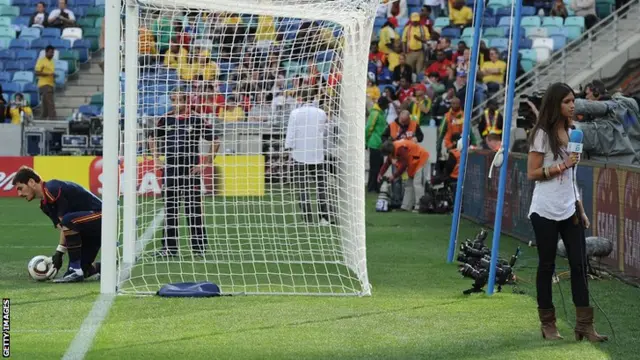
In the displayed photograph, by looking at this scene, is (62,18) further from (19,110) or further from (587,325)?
(587,325)

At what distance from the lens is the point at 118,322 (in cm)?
947

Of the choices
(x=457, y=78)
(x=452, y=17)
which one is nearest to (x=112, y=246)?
(x=457, y=78)

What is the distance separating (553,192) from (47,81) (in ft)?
72.2

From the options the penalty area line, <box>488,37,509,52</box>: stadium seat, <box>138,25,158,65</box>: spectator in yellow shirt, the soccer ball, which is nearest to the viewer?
the penalty area line

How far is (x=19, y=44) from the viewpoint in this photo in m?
31.0

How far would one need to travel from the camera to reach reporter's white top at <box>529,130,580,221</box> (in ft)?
28.7

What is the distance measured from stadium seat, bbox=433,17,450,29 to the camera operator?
15.9 meters

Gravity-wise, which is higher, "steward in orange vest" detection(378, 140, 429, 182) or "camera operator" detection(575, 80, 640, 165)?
"camera operator" detection(575, 80, 640, 165)

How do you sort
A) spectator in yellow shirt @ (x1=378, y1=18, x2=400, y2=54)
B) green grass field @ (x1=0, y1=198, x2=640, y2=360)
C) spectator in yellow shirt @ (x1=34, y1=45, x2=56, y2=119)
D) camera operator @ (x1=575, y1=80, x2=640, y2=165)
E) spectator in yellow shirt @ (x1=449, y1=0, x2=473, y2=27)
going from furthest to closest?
spectator in yellow shirt @ (x1=449, y1=0, x2=473, y2=27)
spectator in yellow shirt @ (x1=378, y1=18, x2=400, y2=54)
spectator in yellow shirt @ (x1=34, y1=45, x2=56, y2=119)
camera operator @ (x1=575, y1=80, x2=640, y2=165)
green grass field @ (x1=0, y1=198, x2=640, y2=360)

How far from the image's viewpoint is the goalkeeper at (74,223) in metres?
12.0

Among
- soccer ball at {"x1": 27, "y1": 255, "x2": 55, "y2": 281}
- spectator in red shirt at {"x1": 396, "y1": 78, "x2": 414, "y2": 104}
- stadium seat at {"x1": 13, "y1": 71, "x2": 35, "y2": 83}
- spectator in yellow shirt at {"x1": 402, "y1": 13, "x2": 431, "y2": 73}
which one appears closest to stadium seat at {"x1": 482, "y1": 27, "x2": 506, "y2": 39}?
spectator in yellow shirt at {"x1": 402, "y1": 13, "x2": 431, "y2": 73}

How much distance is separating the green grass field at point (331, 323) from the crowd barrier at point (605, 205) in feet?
2.00

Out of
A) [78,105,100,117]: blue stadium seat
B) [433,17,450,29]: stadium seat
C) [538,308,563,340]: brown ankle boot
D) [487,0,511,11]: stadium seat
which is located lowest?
[538,308,563,340]: brown ankle boot

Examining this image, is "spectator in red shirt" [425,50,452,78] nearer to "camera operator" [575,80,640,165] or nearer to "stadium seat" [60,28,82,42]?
"stadium seat" [60,28,82,42]
